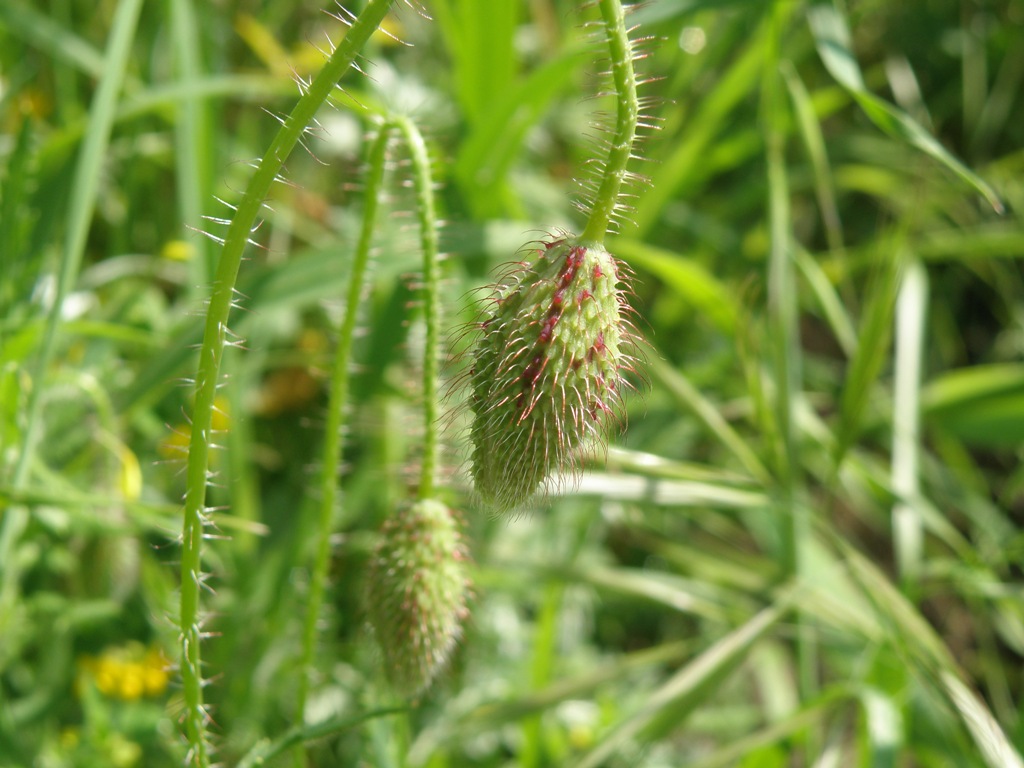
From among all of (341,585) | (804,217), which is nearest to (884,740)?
(341,585)

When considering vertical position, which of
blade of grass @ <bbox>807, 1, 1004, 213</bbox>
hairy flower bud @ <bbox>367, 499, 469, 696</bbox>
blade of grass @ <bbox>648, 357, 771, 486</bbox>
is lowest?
hairy flower bud @ <bbox>367, 499, 469, 696</bbox>

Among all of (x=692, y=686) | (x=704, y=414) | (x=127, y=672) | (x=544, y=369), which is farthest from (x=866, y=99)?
(x=127, y=672)

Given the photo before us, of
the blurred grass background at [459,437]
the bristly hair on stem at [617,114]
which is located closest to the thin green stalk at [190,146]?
the blurred grass background at [459,437]

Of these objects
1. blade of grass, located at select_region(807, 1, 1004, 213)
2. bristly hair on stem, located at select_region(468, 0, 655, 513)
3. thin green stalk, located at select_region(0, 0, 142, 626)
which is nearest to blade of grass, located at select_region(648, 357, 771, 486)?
blade of grass, located at select_region(807, 1, 1004, 213)

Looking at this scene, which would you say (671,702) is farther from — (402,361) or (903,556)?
(402,361)

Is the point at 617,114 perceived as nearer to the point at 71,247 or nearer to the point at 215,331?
the point at 215,331

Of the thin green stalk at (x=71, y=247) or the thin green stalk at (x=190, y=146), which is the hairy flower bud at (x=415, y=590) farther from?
the thin green stalk at (x=190, y=146)

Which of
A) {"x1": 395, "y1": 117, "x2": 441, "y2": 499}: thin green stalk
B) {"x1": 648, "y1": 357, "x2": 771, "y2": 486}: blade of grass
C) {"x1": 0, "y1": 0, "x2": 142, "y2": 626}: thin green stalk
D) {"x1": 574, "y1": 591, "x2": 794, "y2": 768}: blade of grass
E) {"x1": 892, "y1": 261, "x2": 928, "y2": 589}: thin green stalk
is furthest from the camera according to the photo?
{"x1": 892, "y1": 261, "x2": 928, "y2": 589}: thin green stalk

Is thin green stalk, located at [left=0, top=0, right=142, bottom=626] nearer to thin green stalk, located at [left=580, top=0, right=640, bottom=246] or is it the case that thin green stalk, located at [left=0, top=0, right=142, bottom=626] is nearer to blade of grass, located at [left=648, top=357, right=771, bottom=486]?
thin green stalk, located at [left=580, top=0, right=640, bottom=246]
